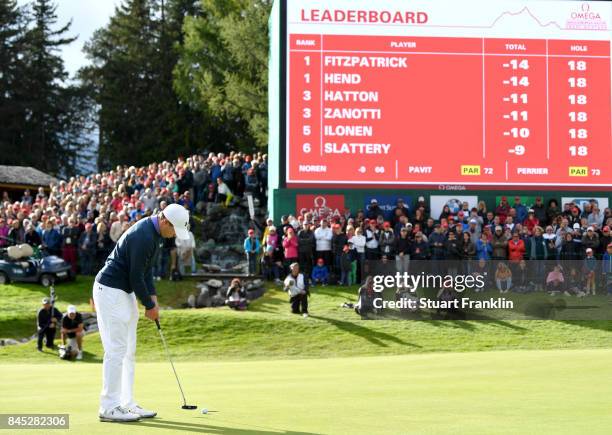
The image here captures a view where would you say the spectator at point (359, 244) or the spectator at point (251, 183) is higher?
the spectator at point (251, 183)

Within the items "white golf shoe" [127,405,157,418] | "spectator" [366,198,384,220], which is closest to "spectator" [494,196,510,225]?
"spectator" [366,198,384,220]

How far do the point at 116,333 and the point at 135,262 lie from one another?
62 cm

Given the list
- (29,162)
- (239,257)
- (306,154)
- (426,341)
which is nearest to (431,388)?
(426,341)

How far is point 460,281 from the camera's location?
2178cm

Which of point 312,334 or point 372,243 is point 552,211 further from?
point 312,334

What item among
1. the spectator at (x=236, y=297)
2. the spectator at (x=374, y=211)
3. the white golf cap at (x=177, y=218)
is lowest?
the spectator at (x=236, y=297)

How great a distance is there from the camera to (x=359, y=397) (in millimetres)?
9047

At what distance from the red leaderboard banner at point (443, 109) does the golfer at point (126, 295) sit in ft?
61.6

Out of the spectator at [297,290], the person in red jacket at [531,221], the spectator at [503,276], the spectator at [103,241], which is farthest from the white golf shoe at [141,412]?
the person in red jacket at [531,221]

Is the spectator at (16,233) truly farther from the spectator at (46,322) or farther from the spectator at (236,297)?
the spectator at (236,297)

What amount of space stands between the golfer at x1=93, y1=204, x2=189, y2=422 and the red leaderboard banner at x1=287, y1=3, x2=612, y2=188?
1876 centimetres

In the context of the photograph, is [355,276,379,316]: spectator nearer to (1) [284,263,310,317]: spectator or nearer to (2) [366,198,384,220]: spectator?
(1) [284,263,310,317]: spectator

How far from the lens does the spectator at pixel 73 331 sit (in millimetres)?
20094

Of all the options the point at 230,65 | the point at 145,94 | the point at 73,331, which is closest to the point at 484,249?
the point at 73,331
